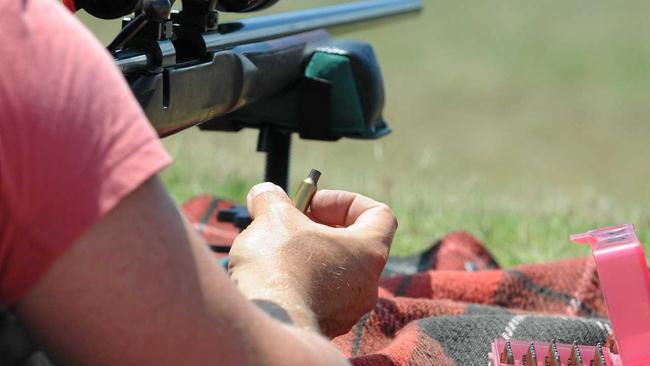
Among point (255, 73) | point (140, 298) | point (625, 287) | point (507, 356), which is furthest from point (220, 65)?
point (140, 298)

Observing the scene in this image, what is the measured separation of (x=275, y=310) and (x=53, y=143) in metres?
0.39

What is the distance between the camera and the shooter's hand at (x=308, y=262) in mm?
1257

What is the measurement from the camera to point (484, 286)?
225 cm

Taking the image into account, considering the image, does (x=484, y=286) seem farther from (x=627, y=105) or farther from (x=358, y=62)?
(x=627, y=105)

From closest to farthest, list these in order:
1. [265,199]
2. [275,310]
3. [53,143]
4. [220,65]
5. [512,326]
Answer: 1. [53,143]
2. [275,310]
3. [265,199]
4. [512,326]
5. [220,65]

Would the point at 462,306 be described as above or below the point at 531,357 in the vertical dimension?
below

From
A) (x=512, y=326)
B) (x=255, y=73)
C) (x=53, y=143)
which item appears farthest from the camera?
(x=255, y=73)

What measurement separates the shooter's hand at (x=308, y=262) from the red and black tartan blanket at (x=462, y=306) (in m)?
0.25

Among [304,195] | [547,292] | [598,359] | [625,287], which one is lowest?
[547,292]

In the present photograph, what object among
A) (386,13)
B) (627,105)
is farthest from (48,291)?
(627,105)

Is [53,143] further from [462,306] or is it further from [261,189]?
[462,306]

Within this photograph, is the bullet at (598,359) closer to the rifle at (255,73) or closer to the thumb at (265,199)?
the thumb at (265,199)

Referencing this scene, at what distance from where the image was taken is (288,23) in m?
2.46

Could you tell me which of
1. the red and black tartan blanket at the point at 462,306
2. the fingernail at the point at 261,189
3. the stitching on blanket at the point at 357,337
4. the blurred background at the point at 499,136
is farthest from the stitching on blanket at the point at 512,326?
the blurred background at the point at 499,136
